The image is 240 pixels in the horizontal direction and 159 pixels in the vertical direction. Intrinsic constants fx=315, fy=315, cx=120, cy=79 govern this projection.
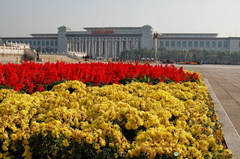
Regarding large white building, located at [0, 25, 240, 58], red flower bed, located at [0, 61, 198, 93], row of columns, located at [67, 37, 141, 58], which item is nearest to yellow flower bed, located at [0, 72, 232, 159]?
red flower bed, located at [0, 61, 198, 93]

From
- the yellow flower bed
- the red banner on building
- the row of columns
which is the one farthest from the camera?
the row of columns

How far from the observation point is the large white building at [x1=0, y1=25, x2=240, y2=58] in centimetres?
12356

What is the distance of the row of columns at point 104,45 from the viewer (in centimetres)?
12801

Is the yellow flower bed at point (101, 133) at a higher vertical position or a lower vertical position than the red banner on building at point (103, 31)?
lower

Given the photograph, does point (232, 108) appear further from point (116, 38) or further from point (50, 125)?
point (116, 38)

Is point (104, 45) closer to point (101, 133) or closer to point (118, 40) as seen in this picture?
point (118, 40)

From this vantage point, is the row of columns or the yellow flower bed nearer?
the yellow flower bed

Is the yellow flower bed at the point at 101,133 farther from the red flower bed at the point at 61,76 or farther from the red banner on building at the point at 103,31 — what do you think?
the red banner on building at the point at 103,31

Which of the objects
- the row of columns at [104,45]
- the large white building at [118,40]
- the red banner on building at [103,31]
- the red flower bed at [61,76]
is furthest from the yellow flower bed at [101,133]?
the red banner on building at [103,31]

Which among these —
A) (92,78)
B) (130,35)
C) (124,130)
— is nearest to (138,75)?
(92,78)

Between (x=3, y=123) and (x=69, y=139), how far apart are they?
85 cm

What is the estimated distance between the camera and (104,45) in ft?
436

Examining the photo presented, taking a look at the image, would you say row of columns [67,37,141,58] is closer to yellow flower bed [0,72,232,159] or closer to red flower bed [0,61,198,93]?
red flower bed [0,61,198,93]

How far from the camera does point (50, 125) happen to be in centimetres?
361
